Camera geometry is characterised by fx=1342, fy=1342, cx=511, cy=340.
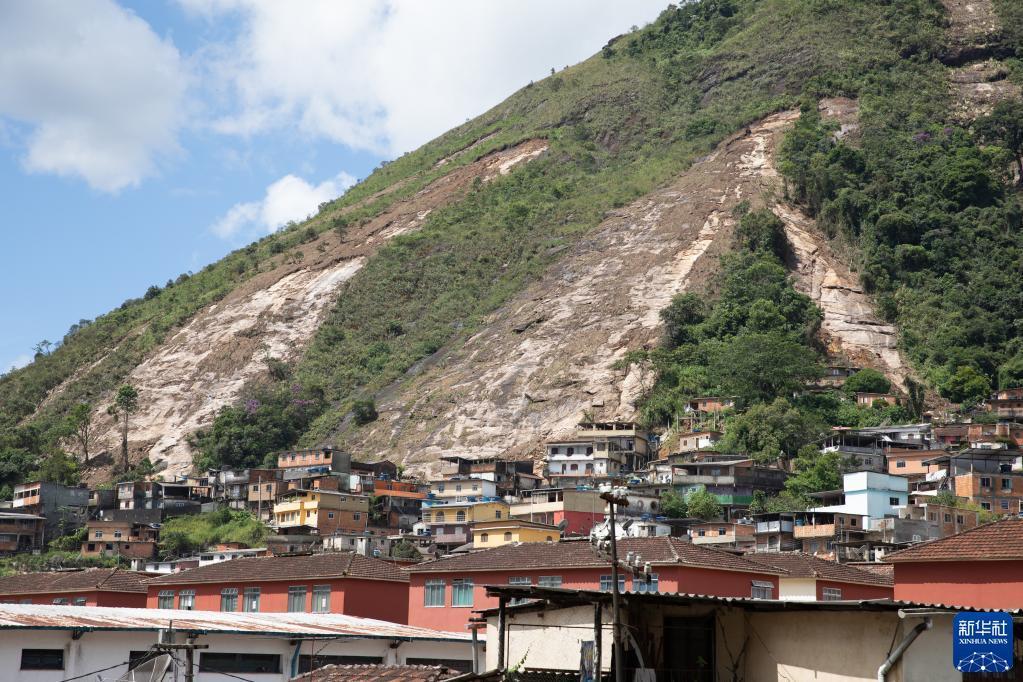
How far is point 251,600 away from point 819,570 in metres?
20.4

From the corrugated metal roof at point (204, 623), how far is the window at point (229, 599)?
9.06 meters

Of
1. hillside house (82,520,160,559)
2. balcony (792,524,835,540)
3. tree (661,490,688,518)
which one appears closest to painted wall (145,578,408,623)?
balcony (792,524,835,540)

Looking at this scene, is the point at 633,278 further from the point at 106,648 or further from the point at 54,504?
the point at 106,648

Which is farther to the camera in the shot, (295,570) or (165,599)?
(165,599)

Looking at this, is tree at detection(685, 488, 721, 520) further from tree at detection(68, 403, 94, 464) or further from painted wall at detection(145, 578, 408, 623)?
tree at detection(68, 403, 94, 464)

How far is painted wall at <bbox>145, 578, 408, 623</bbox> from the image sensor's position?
1833 inches

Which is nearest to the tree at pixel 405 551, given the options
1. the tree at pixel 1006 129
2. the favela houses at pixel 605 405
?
the favela houses at pixel 605 405

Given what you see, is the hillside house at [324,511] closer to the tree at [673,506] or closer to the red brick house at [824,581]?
the tree at [673,506]

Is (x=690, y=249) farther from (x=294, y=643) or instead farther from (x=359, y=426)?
(x=294, y=643)

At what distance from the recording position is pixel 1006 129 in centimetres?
13625

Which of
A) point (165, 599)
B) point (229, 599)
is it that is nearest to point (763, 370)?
point (165, 599)

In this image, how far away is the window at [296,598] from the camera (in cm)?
Answer: 4747

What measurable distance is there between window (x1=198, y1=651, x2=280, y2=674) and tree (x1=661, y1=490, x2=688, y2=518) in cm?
4728

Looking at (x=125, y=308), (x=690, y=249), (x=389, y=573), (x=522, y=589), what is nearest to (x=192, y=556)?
(x=389, y=573)
